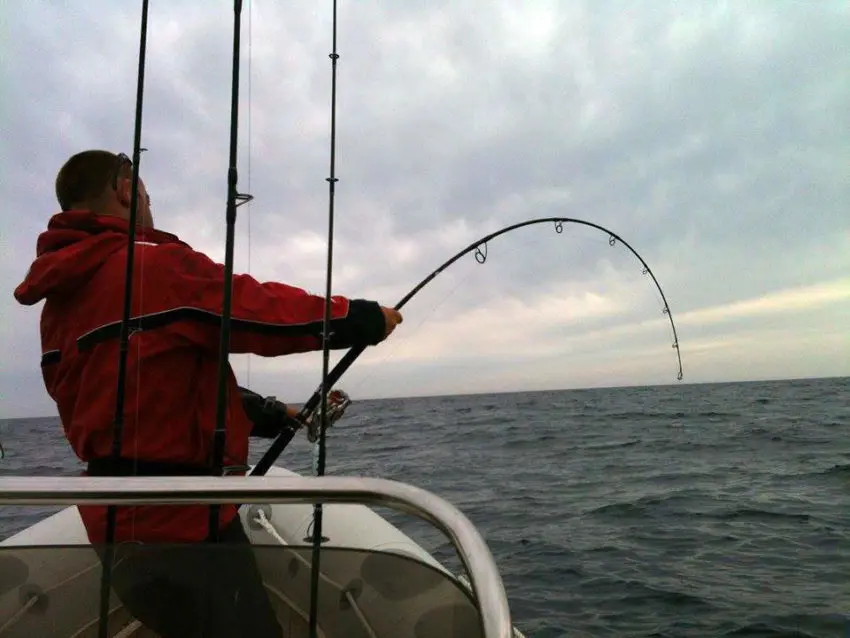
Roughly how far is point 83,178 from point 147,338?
1.89ft

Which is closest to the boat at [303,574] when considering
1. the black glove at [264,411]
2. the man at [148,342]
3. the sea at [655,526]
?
the man at [148,342]

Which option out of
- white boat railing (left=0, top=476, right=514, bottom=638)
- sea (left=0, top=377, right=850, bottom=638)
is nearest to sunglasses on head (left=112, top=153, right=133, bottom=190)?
white boat railing (left=0, top=476, right=514, bottom=638)

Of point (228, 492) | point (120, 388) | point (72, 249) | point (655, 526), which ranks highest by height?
point (72, 249)

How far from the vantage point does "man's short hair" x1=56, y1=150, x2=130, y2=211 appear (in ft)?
5.82

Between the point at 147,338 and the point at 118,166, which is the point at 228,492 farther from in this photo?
the point at 118,166

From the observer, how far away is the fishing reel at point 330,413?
7.57ft

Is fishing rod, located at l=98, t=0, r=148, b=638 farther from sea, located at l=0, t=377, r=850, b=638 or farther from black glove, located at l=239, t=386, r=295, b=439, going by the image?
sea, located at l=0, t=377, r=850, b=638

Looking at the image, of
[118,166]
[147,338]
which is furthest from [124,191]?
[147,338]

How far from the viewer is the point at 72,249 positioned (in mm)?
1580

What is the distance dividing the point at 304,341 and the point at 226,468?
385 millimetres

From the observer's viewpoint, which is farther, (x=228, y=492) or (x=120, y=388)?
(x=120, y=388)

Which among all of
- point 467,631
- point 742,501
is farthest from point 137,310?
point 742,501

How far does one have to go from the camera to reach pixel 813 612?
4070 mm

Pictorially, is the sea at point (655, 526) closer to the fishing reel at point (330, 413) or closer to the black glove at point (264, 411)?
the fishing reel at point (330, 413)
